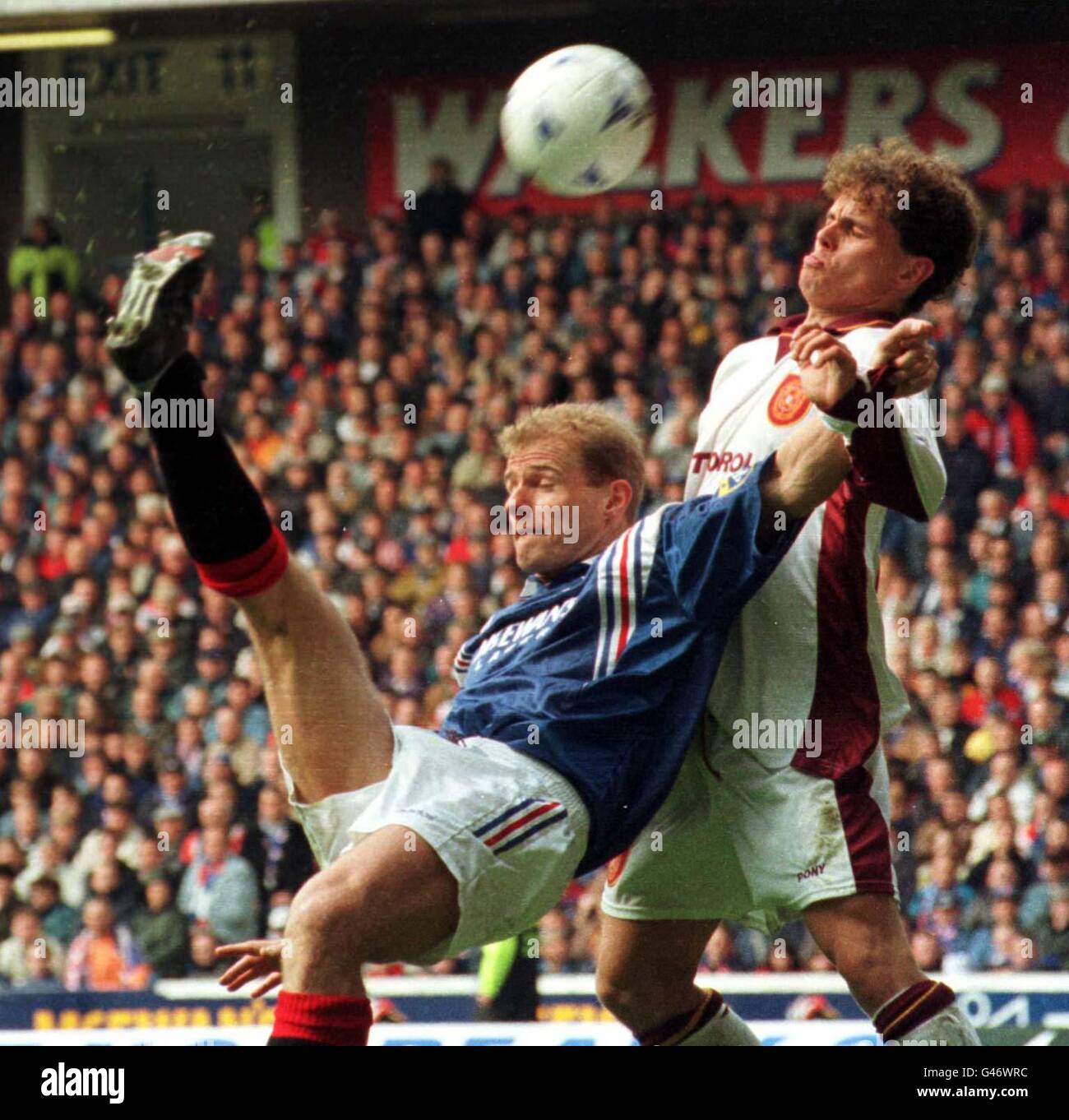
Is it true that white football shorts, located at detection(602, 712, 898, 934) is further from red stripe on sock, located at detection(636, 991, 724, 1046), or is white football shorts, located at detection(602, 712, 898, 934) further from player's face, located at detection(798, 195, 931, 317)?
player's face, located at detection(798, 195, 931, 317)

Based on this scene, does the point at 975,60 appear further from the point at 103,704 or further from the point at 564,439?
the point at 564,439

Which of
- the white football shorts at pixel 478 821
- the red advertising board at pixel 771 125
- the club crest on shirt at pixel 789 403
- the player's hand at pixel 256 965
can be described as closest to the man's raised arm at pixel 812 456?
Result: the club crest on shirt at pixel 789 403

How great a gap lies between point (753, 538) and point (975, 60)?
23.5ft

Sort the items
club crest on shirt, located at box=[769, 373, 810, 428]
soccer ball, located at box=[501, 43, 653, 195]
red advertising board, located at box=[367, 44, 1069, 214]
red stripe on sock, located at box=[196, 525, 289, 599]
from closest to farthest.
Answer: red stripe on sock, located at box=[196, 525, 289, 599] → club crest on shirt, located at box=[769, 373, 810, 428] → soccer ball, located at box=[501, 43, 653, 195] → red advertising board, located at box=[367, 44, 1069, 214]

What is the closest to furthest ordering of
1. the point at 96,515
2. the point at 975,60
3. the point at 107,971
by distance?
the point at 107,971
the point at 96,515
the point at 975,60

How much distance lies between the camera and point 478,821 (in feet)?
10.3

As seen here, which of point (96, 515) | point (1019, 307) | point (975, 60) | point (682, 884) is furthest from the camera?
point (975, 60)

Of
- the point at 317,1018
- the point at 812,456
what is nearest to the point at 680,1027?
the point at 317,1018

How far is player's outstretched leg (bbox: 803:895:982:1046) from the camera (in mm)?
3340

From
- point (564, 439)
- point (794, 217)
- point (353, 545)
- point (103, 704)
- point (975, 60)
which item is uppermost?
point (975, 60)

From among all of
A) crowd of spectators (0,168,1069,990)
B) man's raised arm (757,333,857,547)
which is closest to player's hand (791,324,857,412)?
man's raised arm (757,333,857,547)

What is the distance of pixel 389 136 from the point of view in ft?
35.0
